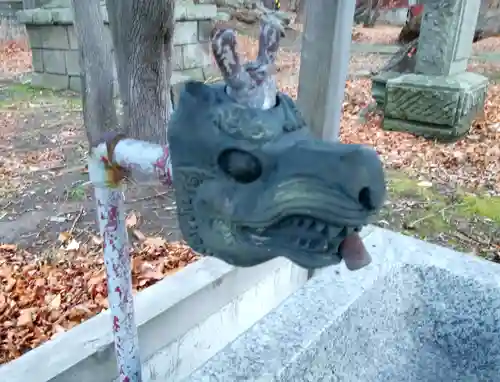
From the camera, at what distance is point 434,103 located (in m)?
3.65

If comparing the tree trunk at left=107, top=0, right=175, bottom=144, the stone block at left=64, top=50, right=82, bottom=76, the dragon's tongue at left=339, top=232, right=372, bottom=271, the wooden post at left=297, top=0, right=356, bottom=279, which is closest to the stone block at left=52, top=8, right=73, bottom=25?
the stone block at left=64, top=50, right=82, bottom=76

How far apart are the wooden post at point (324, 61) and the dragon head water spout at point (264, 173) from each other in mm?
856

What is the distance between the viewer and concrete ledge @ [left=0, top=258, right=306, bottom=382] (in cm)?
96

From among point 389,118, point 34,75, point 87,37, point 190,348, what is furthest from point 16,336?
point 34,75

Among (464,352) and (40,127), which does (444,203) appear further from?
(40,127)

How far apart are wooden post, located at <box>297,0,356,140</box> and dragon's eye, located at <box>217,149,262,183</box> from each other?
92cm

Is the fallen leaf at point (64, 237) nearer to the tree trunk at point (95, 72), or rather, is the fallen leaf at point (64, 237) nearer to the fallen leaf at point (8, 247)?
the fallen leaf at point (8, 247)

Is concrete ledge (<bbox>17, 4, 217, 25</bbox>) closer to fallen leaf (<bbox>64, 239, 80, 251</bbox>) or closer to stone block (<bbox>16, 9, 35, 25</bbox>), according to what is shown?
stone block (<bbox>16, 9, 35, 25</bbox>)

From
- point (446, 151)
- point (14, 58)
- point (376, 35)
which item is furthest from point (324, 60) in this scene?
point (376, 35)

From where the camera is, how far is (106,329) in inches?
41.3

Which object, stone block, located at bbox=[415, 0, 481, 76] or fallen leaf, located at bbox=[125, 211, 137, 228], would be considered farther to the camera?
stone block, located at bbox=[415, 0, 481, 76]

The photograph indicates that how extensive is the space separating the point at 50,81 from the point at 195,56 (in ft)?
5.31

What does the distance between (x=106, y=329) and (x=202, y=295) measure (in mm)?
273

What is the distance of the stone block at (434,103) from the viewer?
3.60 m
